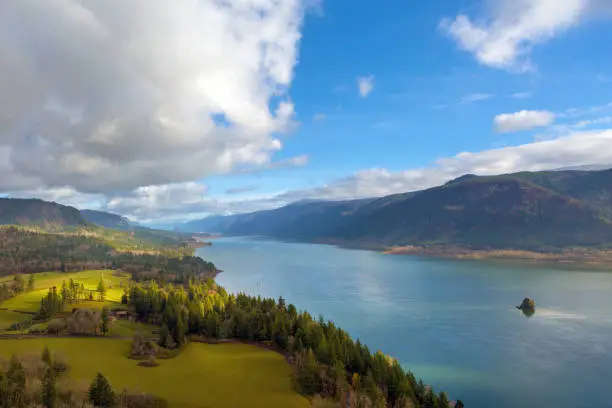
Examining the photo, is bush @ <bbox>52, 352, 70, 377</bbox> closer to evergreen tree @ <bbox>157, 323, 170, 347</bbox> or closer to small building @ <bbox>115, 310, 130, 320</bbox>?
evergreen tree @ <bbox>157, 323, 170, 347</bbox>

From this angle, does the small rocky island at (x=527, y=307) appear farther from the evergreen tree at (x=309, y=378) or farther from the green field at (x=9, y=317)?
the green field at (x=9, y=317)

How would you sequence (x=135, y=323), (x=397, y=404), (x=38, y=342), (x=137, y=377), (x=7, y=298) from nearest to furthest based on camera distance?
1. (x=397, y=404)
2. (x=137, y=377)
3. (x=38, y=342)
4. (x=135, y=323)
5. (x=7, y=298)

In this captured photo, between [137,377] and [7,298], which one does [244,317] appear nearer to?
[137,377]

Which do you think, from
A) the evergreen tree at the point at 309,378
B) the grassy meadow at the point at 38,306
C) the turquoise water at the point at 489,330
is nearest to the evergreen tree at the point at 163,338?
the grassy meadow at the point at 38,306

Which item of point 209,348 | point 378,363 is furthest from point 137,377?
point 378,363

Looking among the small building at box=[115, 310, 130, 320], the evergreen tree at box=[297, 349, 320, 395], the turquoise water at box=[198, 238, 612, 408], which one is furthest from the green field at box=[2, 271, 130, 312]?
the evergreen tree at box=[297, 349, 320, 395]

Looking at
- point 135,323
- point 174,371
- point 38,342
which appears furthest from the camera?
point 135,323

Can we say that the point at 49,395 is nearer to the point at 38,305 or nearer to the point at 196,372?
the point at 196,372
